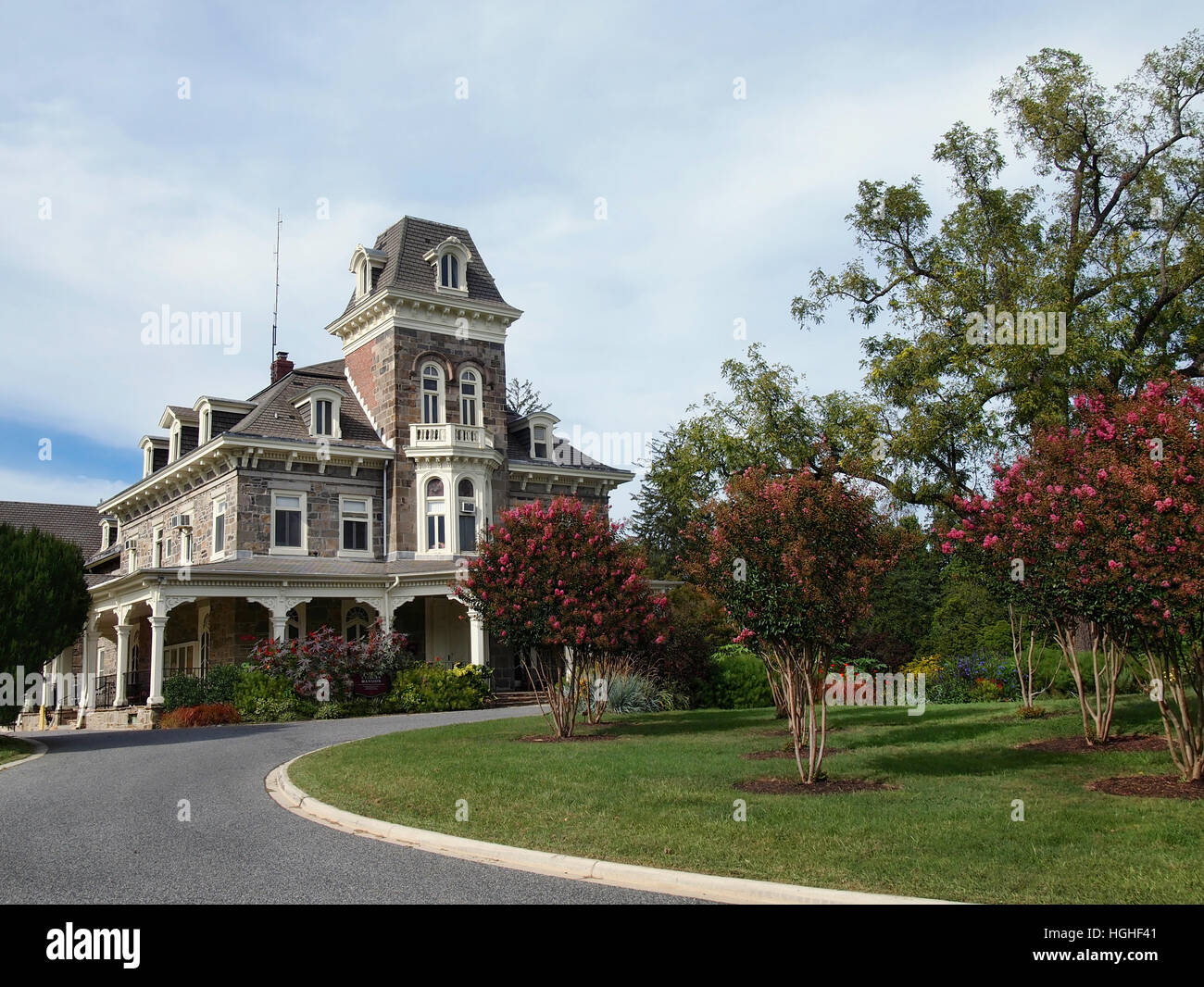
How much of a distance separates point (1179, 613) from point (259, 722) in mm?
20547

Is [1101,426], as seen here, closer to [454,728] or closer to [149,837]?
[149,837]

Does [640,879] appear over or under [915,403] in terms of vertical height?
under

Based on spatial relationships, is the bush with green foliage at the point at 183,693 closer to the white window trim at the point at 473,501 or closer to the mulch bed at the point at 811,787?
the white window trim at the point at 473,501

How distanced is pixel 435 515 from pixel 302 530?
13.9 feet

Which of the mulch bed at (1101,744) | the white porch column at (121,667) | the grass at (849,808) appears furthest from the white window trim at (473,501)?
the mulch bed at (1101,744)

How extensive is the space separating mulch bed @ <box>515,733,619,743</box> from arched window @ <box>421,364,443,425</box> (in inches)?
730

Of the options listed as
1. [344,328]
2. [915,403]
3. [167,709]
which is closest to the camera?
[915,403]

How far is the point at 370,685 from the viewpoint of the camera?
26609 millimetres

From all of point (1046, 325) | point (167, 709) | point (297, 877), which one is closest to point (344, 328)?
point (167, 709)

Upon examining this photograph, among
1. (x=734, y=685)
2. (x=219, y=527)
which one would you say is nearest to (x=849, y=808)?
(x=734, y=685)

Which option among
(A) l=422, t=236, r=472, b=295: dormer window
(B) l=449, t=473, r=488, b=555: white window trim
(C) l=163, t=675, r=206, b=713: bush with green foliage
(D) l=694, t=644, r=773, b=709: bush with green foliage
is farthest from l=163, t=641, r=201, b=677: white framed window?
(D) l=694, t=644, r=773, b=709: bush with green foliage

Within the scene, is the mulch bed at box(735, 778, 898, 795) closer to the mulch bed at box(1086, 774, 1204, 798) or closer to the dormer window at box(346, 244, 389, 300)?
the mulch bed at box(1086, 774, 1204, 798)

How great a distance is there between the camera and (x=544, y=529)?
16734 millimetres

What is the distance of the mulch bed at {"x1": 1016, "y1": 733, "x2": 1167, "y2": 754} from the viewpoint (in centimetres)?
1196
